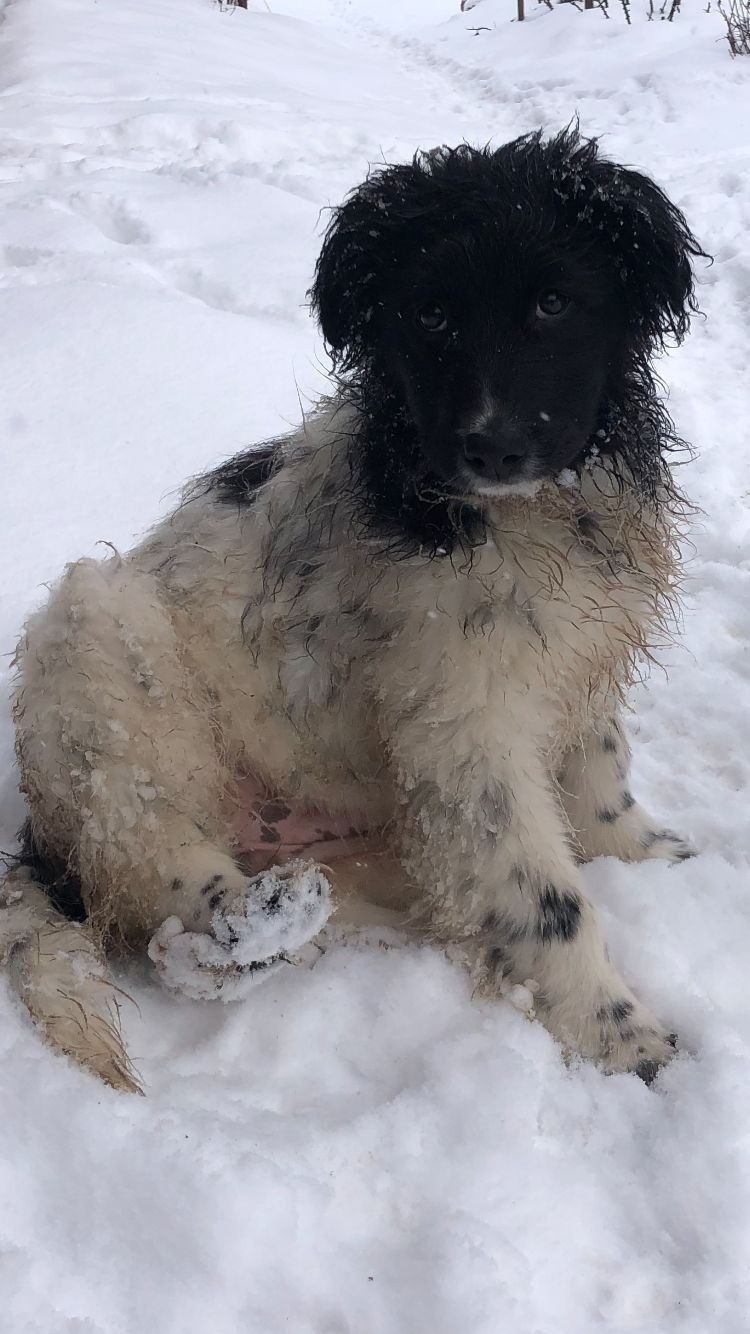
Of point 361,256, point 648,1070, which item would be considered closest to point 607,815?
point 648,1070

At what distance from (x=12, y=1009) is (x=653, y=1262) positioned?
1.49 metres

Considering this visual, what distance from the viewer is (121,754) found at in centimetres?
252

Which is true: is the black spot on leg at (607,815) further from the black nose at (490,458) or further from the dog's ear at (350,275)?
the dog's ear at (350,275)

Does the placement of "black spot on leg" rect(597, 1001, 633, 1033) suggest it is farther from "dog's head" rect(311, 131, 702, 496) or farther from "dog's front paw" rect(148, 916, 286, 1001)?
"dog's head" rect(311, 131, 702, 496)

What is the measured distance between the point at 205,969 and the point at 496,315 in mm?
1739

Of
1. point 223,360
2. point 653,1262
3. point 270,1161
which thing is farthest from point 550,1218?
point 223,360

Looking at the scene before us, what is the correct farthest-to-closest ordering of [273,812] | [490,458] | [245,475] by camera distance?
[245,475] → [273,812] → [490,458]

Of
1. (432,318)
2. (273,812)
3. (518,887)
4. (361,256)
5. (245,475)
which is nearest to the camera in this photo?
(432,318)

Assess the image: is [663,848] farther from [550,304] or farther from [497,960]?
[550,304]

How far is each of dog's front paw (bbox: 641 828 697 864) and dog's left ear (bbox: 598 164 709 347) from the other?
1.53 m

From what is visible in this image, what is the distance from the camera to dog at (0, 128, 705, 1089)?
82.9 inches

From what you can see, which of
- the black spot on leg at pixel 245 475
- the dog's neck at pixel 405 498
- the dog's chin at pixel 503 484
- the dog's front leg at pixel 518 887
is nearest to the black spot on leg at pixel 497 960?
the dog's front leg at pixel 518 887

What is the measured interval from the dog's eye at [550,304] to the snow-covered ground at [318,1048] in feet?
5.34

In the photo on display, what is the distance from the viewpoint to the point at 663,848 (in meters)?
2.99
